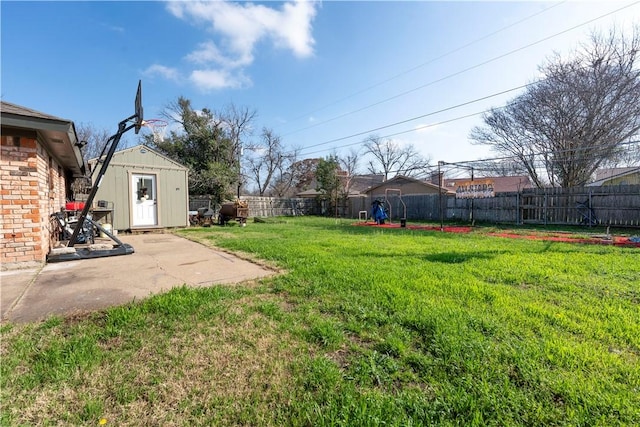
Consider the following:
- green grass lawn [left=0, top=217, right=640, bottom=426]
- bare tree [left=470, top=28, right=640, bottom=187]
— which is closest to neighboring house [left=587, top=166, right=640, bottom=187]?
bare tree [left=470, top=28, right=640, bottom=187]

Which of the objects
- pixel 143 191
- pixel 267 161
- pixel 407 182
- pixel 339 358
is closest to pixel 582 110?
pixel 407 182

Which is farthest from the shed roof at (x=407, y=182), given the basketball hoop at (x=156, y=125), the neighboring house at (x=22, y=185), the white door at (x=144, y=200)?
the neighboring house at (x=22, y=185)

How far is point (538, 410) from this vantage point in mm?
1376

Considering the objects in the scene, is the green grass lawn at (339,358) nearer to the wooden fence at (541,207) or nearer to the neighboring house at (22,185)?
the neighboring house at (22,185)

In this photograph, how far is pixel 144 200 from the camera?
371 inches

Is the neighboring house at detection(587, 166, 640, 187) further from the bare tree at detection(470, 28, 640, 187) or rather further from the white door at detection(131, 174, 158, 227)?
the white door at detection(131, 174, 158, 227)

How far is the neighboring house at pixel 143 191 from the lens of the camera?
875 centimetres

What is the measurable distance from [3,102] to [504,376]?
6.65 metres

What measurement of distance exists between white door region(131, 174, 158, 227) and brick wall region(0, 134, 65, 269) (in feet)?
17.9

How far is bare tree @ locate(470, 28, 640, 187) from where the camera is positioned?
12.2 m

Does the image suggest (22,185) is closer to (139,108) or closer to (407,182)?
(139,108)

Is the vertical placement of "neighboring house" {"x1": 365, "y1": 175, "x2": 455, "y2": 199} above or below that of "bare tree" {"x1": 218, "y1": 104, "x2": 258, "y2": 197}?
below

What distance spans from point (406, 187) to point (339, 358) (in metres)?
20.7

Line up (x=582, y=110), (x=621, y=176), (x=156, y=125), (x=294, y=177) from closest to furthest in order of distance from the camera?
(x=156, y=125), (x=582, y=110), (x=621, y=176), (x=294, y=177)
